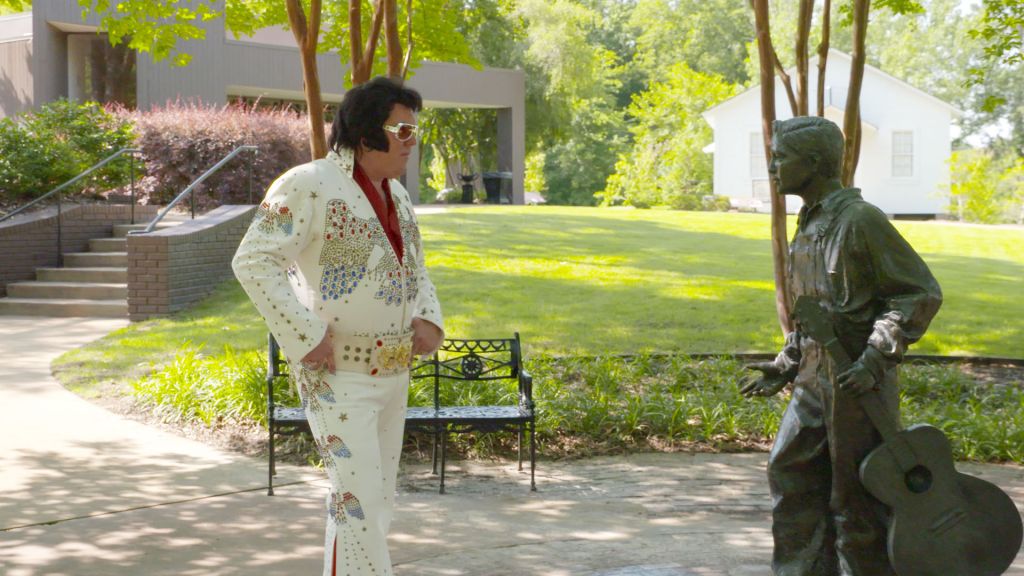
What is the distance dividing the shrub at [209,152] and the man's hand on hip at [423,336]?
1372 cm

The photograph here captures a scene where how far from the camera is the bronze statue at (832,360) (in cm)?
386

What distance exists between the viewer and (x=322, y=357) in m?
3.79

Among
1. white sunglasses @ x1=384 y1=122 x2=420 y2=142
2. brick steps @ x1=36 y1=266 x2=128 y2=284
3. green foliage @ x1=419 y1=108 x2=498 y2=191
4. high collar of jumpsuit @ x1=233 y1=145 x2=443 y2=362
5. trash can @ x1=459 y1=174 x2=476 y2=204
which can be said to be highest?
green foliage @ x1=419 y1=108 x2=498 y2=191

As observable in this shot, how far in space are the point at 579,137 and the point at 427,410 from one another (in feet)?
167

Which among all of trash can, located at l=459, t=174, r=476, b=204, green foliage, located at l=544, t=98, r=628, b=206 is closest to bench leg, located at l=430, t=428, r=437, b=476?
trash can, located at l=459, t=174, r=476, b=204

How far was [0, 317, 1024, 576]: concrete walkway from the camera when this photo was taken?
212 inches

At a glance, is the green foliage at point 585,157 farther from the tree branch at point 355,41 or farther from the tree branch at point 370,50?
the tree branch at point 355,41

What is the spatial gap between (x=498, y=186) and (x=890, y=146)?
14789 millimetres

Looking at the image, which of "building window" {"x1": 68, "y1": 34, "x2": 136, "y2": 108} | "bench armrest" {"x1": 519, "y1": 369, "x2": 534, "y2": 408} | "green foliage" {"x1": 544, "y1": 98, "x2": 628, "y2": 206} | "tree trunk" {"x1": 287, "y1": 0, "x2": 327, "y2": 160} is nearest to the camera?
"bench armrest" {"x1": 519, "y1": 369, "x2": 534, "y2": 408}

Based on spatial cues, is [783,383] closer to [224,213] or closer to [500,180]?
[224,213]

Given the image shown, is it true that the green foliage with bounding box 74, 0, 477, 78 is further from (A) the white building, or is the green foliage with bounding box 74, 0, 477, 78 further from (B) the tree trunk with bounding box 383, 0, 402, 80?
(A) the white building

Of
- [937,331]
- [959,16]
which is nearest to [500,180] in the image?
[937,331]

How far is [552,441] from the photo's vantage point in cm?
805

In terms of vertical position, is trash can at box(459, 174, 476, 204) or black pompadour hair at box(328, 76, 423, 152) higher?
trash can at box(459, 174, 476, 204)
